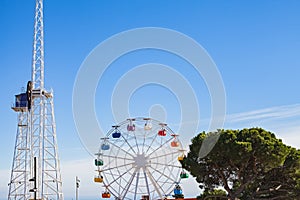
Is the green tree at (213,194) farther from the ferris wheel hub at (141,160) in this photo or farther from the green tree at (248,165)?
the ferris wheel hub at (141,160)

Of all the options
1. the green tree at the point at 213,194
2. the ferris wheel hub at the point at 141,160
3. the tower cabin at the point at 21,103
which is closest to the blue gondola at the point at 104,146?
the ferris wheel hub at the point at 141,160

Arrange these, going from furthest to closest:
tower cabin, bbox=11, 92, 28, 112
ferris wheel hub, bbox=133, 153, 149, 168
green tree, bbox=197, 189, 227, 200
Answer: tower cabin, bbox=11, 92, 28, 112 → ferris wheel hub, bbox=133, 153, 149, 168 → green tree, bbox=197, 189, 227, 200

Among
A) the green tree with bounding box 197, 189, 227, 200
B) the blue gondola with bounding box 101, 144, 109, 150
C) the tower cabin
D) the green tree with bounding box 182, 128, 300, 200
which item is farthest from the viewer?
the tower cabin

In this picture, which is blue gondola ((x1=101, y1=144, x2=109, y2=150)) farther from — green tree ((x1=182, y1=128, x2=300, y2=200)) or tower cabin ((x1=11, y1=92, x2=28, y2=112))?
tower cabin ((x1=11, y1=92, x2=28, y2=112))

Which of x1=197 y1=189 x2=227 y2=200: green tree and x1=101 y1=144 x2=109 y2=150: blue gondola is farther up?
x1=101 y1=144 x2=109 y2=150: blue gondola

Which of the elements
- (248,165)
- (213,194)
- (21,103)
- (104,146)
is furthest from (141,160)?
(21,103)

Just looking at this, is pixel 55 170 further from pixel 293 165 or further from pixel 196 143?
pixel 293 165

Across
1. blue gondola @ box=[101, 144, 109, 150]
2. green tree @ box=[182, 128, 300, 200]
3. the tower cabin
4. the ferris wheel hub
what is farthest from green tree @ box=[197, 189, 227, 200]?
the tower cabin

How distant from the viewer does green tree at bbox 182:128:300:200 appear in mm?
28984

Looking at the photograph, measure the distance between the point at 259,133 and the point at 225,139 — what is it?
2.43 m

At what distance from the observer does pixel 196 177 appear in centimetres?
3152

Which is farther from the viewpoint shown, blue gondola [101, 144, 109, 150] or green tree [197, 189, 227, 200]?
blue gondola [101, 144, 109, 150]

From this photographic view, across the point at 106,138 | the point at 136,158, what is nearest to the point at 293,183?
the point at 136,158

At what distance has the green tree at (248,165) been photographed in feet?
95.1
